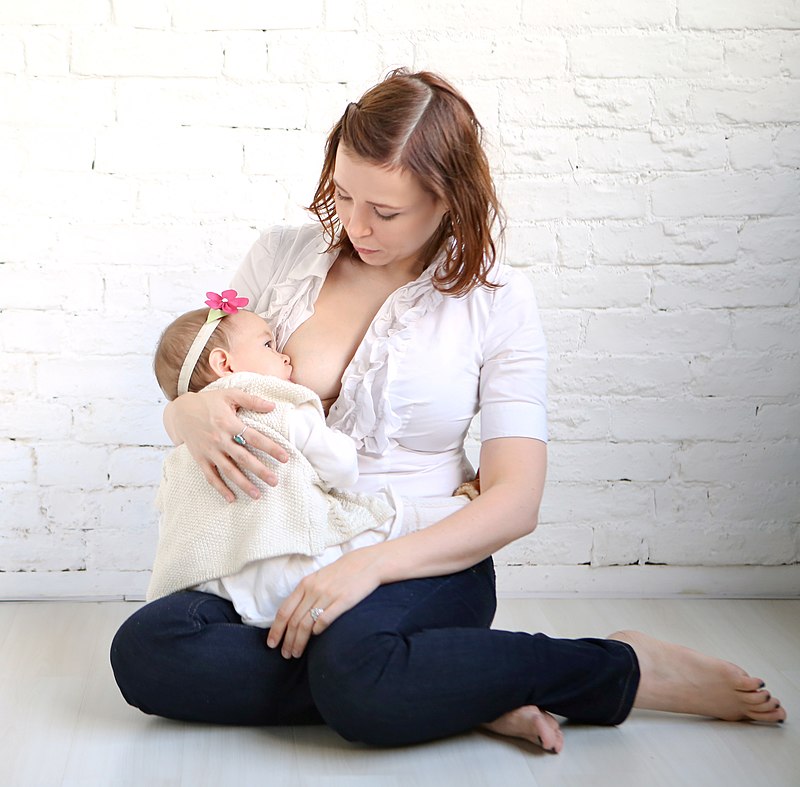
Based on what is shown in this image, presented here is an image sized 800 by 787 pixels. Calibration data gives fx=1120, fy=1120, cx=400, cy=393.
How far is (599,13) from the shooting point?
90.8 inches

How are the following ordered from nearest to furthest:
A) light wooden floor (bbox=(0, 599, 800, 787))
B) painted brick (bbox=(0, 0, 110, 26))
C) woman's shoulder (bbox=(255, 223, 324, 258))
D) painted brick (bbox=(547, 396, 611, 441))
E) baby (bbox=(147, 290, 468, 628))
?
light wooden floor (bbox=(0, 599, 800, 787)) → baby (bbox=(147, 290, 468, 628)) → woman's shoulder (bbox=(255, 223, 324, 258)) → painted brick (bbox=(0, 0, 110, 26)) → painted brick (bbox=(547, 396, 611, 441))

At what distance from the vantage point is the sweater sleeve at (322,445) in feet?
5.41

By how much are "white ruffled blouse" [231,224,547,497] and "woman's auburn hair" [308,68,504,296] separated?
5 cm

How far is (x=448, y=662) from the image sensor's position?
1.56m

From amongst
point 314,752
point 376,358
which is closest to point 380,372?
point 376,358

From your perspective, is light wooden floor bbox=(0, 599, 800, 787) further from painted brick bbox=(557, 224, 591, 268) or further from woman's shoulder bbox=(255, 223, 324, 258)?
painted brick bbox=(557, 224, 591, 268)

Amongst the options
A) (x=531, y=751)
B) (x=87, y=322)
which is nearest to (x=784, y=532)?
(x=531, y=751)

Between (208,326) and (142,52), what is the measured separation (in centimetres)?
81

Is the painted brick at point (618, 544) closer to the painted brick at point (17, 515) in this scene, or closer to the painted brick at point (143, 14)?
the painted brick at point (17, 515)

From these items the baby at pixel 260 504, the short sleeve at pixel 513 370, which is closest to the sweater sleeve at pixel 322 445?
the baby at pixel 260 504

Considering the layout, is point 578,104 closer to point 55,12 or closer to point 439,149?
point 439,149

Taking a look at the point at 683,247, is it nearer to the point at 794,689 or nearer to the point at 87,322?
the point at 794,689

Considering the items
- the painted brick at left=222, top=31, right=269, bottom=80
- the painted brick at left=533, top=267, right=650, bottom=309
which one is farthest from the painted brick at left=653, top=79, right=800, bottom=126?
the painted brick at left=222, top=31, right=269, bottom=80

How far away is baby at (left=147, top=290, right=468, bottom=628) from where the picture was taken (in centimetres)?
164
